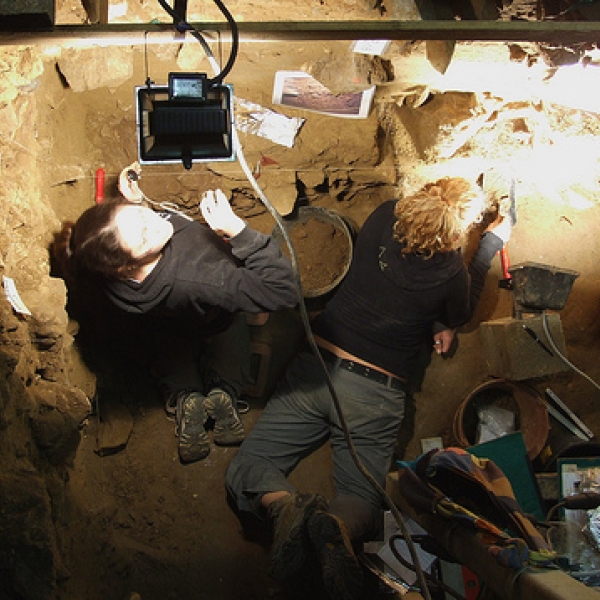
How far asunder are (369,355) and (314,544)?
1.11m

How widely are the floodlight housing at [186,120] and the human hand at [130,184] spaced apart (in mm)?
1059

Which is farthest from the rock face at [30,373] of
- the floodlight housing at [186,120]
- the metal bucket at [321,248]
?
the metal bucket at [321,248]

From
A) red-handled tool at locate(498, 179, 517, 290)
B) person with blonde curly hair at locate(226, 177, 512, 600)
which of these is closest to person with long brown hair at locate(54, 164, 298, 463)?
person with blonde curly hair at locate(226, 177, 512, 600)

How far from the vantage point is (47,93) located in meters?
2.96

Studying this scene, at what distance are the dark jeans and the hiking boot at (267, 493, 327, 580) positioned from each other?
0.95 ft

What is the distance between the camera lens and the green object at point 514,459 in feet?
10.7

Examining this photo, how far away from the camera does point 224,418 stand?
358 centimetres

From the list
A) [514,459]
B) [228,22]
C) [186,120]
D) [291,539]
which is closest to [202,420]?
[291,539]

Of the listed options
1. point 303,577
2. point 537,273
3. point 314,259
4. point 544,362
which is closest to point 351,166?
point 314,259

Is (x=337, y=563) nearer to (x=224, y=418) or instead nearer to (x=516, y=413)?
(x=224, y=418)

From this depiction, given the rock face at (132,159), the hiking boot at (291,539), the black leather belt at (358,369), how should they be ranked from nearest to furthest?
1. the rock face at (132,159)
2. the hiking boot at (291,539)
3. the black leather belt at (358,369)

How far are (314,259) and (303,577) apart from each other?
200cm

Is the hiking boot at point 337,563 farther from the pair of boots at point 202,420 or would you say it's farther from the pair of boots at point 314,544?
the pair of boots at point 202,420

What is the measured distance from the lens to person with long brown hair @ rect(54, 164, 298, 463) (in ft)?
9.00
